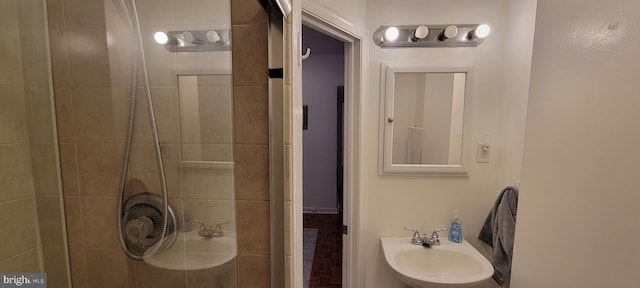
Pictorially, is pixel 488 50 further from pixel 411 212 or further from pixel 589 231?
pixel 589 231

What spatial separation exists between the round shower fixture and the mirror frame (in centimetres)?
115

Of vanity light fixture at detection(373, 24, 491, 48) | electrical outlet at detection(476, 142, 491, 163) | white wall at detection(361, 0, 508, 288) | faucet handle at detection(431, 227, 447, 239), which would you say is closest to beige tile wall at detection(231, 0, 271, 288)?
white wall at detection(361, 0, 508, 288)

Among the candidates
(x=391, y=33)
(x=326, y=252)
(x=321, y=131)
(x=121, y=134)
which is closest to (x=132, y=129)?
(x=121, y=134)

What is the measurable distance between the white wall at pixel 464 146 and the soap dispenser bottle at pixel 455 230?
0.12 ft

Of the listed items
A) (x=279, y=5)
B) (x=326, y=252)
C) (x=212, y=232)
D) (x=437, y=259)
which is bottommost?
(x=326, y=252)

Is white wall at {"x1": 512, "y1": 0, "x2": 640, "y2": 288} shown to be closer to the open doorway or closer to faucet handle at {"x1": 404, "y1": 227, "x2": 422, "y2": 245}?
faucet handle at {"x1": 404, "y1": 227, "x2": 422, "y2": 245}

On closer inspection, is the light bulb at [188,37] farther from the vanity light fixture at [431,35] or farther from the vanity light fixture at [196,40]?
the vanity light fixture at [431,35]

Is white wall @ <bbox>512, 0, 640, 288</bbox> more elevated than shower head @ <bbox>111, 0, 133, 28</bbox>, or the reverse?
shower head @ <bbox>111, 0, 133, 28</bbox>

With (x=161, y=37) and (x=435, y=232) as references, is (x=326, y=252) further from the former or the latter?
(x=161, y=37)

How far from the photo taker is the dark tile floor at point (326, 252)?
2.16 m

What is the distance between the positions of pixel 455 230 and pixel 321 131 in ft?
7.31

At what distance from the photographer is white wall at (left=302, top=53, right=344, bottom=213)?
10.9 feet

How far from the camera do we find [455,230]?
1495mm

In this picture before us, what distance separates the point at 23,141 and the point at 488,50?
6.43ft
